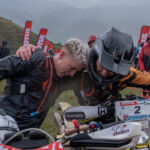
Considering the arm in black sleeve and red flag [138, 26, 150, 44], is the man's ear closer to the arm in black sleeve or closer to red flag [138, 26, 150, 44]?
the arm in black sleeve

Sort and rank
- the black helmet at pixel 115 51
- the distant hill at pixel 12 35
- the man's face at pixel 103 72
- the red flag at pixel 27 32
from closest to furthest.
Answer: the black helmet at pixel 115 51 → the man's face at pixel 103 72 → the red flag at pixel 27 32 → the distant hill at pixel 12 35

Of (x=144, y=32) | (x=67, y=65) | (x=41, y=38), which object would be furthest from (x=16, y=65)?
A: (x=41, y=38)

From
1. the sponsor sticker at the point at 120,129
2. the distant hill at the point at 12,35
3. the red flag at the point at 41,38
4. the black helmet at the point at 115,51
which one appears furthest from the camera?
the distant hill at the point at 12,35

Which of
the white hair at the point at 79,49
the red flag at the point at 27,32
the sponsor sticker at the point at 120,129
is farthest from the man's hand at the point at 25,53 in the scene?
the red flag at the point at 27,32

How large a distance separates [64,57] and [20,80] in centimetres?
51

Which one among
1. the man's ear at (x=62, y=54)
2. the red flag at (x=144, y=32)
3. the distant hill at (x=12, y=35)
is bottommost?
the man's ear at (x=62, y=54)

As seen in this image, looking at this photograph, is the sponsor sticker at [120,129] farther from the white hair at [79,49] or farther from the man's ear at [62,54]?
the man's ear at [62,54]

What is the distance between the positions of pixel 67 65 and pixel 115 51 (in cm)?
60

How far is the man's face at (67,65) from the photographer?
83.8 inches

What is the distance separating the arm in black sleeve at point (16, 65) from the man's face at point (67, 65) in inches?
8.8

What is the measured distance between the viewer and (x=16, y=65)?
197 centimetres

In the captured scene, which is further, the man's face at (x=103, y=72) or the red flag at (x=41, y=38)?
the red flag at (x=41, y=38)

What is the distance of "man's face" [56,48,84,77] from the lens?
6.98ft

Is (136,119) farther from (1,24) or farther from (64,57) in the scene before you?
(1,24)
